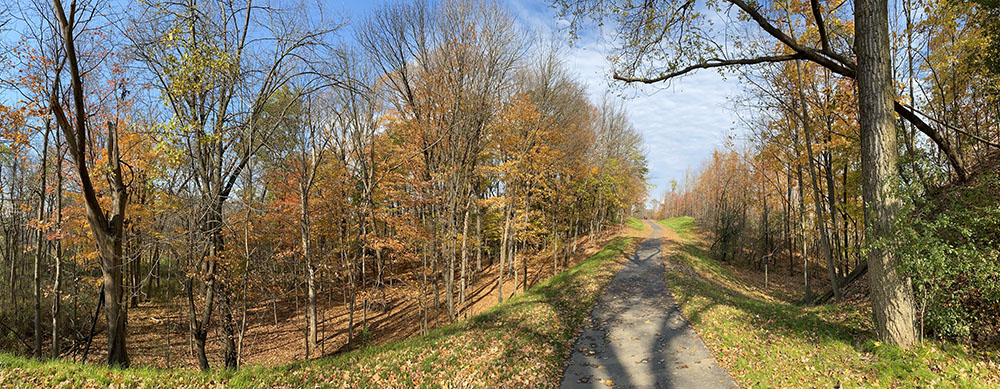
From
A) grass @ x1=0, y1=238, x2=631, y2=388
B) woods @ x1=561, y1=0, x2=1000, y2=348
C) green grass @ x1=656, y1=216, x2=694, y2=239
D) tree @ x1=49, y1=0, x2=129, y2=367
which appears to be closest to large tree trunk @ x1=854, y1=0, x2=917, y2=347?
woods @ x1=561, y1=0, x2=1000, y2=348

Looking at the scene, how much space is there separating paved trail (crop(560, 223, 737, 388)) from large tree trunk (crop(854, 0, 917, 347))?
2.41 m

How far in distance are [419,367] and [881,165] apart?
7.83m

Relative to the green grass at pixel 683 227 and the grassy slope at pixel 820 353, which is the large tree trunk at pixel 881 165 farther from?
the green grass at pixel 683 227

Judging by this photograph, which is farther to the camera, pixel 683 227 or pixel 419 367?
pixel 683 227

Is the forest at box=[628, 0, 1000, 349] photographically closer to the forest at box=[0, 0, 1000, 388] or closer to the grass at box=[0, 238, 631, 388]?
the forest at box=[0, 0, 1000, 388]

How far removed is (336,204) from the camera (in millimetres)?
15141

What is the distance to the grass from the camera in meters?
5.11

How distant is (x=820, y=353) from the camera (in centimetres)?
629

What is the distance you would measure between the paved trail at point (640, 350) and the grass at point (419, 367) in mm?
519

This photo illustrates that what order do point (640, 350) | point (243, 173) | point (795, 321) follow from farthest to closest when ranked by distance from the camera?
point (243, 173)
point (795, 321)
point (640, 350)

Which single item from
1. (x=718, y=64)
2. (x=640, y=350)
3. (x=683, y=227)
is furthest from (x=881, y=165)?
(x=683, y=227)

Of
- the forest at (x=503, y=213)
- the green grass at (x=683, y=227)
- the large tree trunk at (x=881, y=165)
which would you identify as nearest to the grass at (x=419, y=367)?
the forest at (x=503, y=213)

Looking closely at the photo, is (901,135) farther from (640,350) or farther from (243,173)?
(243,173)

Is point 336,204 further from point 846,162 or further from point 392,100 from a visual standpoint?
point 846,162
